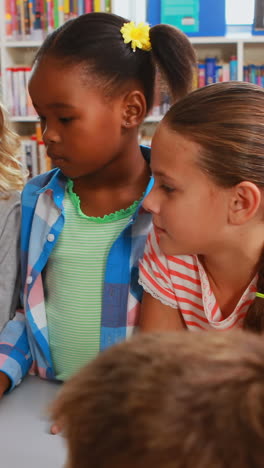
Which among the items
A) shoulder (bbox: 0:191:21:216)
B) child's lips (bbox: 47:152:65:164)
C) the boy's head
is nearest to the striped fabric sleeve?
child's lips (bbox: 47:152:65:164)

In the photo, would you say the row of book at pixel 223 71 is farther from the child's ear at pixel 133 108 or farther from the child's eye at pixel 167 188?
the child's eye at pixel 167 188

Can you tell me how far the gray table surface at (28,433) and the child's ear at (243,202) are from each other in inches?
14.6

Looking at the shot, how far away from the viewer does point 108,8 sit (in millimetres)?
2881

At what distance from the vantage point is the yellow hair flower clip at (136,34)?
1006mm

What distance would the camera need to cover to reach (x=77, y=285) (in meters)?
1.03

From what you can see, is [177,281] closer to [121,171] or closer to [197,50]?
[121,171]

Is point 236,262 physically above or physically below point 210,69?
below

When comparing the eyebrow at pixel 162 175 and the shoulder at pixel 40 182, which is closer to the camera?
the eyebrow at pixel 162 175

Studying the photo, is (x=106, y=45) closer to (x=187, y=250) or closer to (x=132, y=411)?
(x=187, y=250)

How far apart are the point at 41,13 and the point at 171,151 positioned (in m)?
2.39

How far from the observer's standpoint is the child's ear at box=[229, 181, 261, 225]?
785mm

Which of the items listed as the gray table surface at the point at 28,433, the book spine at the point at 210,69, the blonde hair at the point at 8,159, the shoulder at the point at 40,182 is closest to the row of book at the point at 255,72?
the book spine at the point at 210,69

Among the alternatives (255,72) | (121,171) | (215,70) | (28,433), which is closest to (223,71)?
(215,70)

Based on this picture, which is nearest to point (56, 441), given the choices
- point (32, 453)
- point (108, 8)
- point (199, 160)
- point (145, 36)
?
point (32, 453)
